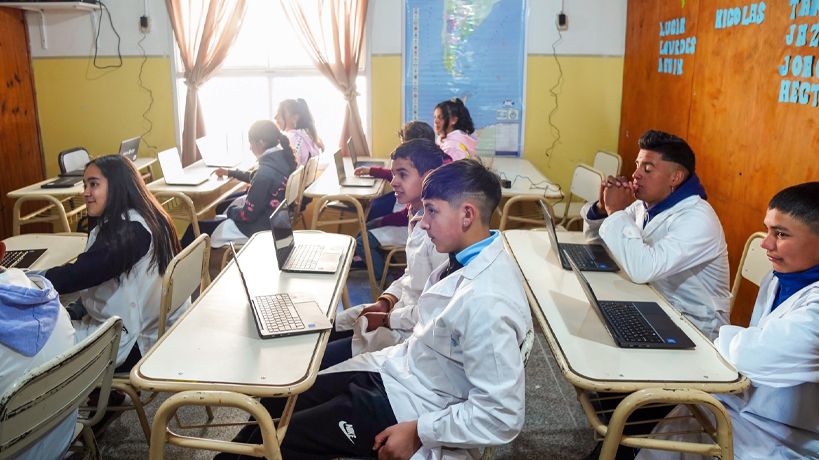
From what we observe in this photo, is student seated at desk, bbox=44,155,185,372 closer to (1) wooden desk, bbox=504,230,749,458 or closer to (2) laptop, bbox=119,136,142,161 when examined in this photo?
(1) wooden desk, bbox=504,230,749,458

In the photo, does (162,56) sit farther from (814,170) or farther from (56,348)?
(814,170)

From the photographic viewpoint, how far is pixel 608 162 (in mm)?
4578

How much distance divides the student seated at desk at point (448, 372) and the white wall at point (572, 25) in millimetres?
3516

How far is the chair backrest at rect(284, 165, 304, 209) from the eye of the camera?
3656mm

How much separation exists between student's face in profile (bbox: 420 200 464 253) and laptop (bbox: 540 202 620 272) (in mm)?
776

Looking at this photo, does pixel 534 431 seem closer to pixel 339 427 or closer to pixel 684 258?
pixel 684 258

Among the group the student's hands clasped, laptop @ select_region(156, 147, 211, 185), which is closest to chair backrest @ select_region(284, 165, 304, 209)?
laptop @ select_region(156, 147, 211, 185)

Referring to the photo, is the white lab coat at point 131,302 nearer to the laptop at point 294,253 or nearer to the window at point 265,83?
the laptop at point 294,253

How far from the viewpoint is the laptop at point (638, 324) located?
1.78m

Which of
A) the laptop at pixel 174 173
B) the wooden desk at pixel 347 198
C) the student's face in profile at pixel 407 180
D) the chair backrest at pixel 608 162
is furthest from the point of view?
the chair backrest at pixel 608 162

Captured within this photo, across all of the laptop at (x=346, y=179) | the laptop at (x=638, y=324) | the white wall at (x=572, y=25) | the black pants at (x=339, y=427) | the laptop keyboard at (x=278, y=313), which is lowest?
the black pants at (x=339, y=427)

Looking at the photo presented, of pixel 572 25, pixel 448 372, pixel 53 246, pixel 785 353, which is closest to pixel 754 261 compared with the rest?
pixel 785 353

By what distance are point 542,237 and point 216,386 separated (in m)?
1.65

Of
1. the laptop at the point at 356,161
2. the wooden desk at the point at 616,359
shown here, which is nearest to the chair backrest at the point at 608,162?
the laptop at the point at 356,161
